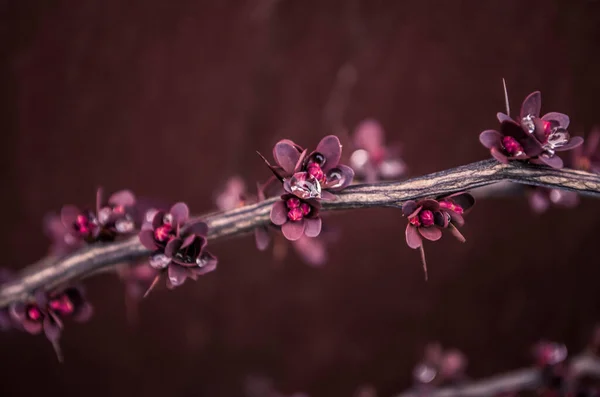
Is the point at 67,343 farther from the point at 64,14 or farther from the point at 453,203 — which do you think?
the point at 453,203

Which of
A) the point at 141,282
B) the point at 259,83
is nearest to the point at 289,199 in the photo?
the point at 141,282

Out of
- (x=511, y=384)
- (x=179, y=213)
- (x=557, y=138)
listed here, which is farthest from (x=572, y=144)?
(x=511, y=384)

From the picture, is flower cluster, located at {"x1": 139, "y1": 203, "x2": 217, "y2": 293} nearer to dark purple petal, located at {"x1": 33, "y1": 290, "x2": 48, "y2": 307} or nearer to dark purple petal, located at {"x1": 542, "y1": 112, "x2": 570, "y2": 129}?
dark purple petal, located at {"x1": 33, "y1": 290, "x2": 48, "y2": 307}

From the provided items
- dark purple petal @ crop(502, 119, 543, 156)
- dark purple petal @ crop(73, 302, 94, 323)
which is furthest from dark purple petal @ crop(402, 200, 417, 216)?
dark purple petal @ crop(73, 302, 94, 323)

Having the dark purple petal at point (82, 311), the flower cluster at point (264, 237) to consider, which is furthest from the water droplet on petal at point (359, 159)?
the dark purple petal at point (82, 311)

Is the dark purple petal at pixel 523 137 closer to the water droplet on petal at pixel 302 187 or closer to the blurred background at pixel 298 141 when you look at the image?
the water droplet on petal at pixel 302 187

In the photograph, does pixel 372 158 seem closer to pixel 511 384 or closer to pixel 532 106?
pixel 532 106

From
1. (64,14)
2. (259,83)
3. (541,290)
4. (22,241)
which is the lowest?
(541,290)
